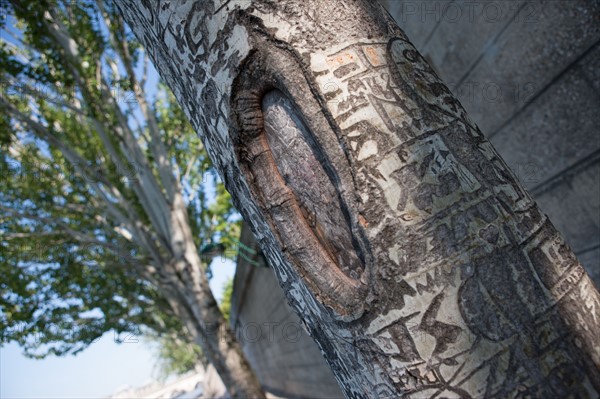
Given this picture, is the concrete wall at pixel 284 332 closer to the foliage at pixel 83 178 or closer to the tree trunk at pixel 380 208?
the foliage at pixel 83 178

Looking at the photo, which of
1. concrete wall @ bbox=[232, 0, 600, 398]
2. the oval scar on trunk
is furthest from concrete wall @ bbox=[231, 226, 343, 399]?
the oval scar on trunk

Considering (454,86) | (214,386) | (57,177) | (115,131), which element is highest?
(57,177)

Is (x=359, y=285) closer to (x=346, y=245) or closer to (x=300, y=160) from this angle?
(x=346, y=245)

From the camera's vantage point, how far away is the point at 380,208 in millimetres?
959

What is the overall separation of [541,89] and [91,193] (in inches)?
357

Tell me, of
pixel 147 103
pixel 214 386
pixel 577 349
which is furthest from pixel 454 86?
pixel 214 386

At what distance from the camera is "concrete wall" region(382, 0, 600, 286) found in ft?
7.78

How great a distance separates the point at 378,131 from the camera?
3.25 feet

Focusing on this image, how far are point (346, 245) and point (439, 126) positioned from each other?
1.05 ft

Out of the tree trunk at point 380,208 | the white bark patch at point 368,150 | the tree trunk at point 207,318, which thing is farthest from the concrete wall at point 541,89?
the tree trunk at point 207,318

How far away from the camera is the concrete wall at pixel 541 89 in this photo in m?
2.37

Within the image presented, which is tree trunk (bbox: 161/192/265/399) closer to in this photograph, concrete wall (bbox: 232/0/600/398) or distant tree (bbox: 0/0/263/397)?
distant tree (bbox: 0/0/263/397)

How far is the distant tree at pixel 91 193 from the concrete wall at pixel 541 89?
484cm

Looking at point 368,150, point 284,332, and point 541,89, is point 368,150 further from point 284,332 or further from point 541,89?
point 284,332
